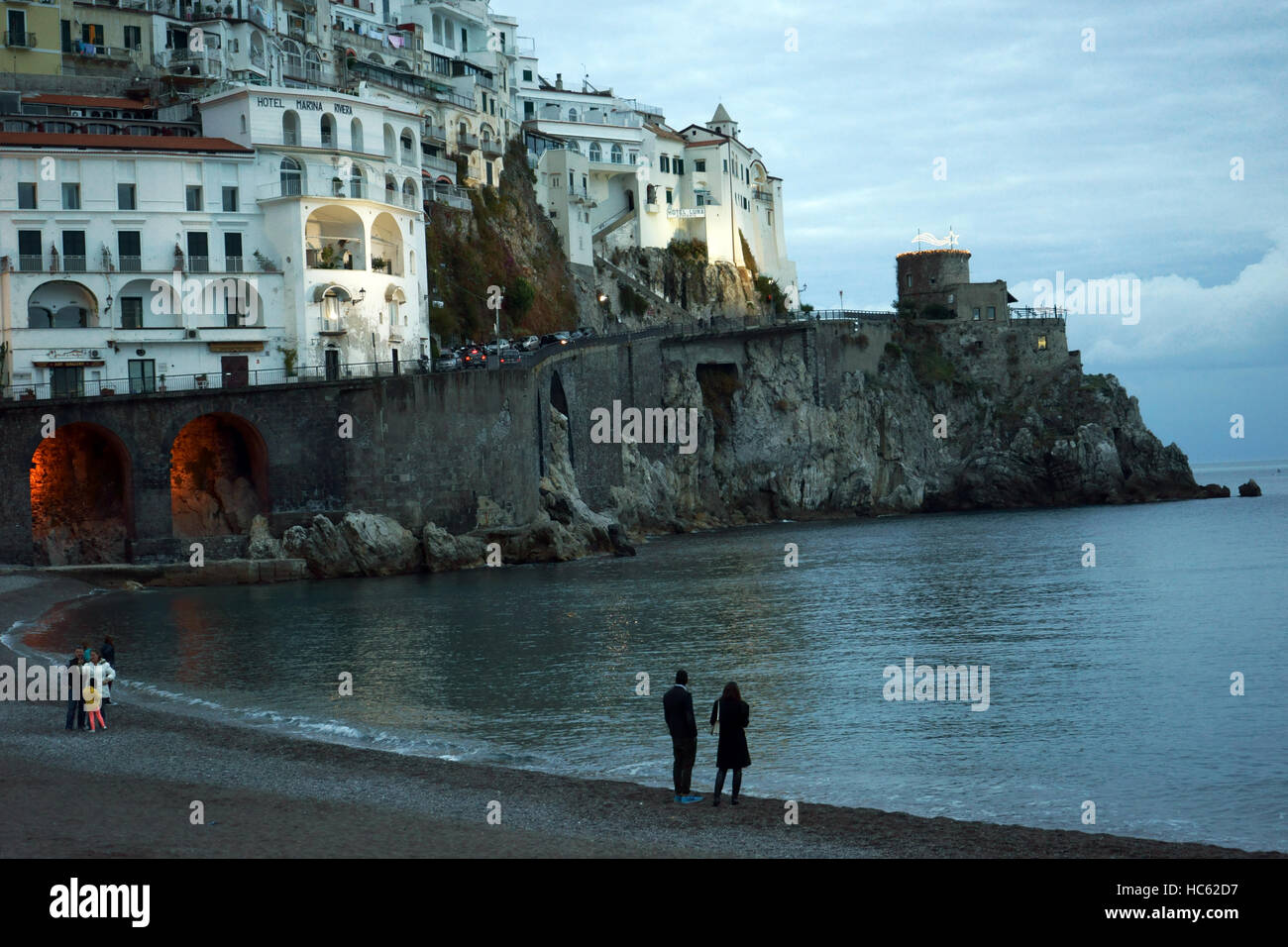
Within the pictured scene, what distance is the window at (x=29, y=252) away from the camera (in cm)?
6019

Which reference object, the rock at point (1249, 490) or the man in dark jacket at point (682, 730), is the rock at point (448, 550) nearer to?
the man in dark jacket at point (682, 730)

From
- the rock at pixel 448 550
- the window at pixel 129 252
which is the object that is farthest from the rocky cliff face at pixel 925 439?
the window at pixel 129 252

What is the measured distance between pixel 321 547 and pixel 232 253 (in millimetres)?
15138

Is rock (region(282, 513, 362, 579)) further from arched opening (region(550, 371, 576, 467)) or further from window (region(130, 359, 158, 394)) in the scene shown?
arched opening (region(550, 371, 576, 467))

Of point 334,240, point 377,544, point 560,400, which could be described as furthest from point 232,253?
point 560,400

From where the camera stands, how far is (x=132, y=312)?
2457 inches

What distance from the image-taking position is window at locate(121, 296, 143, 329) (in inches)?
2446

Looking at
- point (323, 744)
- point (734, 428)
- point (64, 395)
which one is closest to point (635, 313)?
point (734, 428)

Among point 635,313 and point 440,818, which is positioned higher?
point 635,313

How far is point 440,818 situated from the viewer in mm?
19500

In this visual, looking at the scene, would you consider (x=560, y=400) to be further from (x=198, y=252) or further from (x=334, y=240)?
(x=198, y=252)
